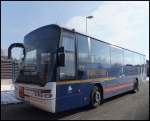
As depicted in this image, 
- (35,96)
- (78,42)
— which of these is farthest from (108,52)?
(35,96)

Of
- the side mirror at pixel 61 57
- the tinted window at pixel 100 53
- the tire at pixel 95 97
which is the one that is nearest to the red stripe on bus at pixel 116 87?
the tire at pixel 95 97

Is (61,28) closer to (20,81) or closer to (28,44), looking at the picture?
(28,44)

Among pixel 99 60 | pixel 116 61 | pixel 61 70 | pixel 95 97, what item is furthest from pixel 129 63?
pixel 61 70

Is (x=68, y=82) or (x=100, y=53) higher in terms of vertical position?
(x=100, y=53)

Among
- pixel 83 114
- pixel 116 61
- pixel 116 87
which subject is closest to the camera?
pixel 83 114

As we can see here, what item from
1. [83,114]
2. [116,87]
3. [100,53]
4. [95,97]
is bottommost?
[83,114]

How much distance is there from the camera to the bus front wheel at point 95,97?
1074cm

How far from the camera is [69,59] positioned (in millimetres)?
9273

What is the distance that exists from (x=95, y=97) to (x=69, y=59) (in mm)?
2510

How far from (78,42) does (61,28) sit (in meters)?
1.21

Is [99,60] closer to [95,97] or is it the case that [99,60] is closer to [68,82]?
[95,97]

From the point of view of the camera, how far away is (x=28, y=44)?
9930 millimetres

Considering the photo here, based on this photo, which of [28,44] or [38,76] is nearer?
[38,76]

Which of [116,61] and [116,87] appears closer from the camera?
[116,87]
